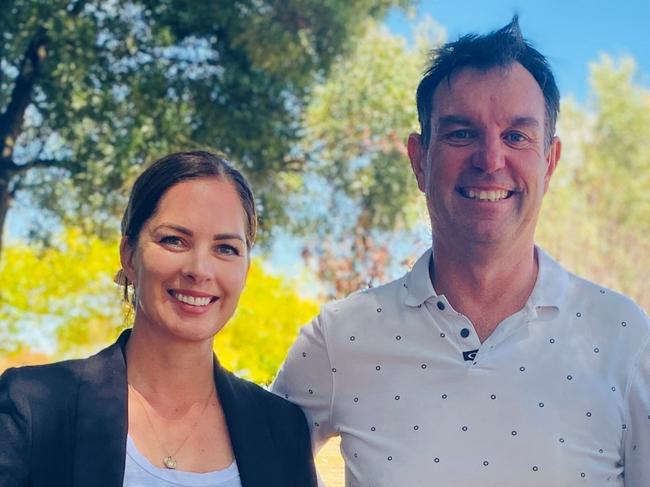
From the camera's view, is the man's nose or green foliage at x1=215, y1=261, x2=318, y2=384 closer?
the man's nose

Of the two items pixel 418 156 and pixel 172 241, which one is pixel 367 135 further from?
pixel 172 241

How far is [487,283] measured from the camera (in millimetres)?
2557

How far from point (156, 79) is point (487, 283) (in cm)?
783

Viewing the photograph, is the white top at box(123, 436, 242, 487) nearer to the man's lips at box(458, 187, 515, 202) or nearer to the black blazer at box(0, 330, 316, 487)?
the black blazer at box(0, 330, 316, 487)

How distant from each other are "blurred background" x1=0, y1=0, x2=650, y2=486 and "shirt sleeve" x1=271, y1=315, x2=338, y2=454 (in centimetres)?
496

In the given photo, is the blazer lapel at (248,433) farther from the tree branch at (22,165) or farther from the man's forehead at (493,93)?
the tree branch at (22,165)

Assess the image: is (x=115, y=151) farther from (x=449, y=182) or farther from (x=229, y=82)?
(x=449, y=182)

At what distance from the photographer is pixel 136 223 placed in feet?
8.29

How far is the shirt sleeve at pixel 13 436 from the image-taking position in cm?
220

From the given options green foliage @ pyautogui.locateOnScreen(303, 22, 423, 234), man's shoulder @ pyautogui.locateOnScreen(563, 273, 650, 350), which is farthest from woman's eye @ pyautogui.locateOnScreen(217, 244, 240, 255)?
green foliage @ pyautogui.locateOnScreen(303, 22, 423, 234)

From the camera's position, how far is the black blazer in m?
2.25

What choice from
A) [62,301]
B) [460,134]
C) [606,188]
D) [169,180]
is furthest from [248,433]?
[606,188]

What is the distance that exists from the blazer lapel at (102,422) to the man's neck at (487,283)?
93 cm

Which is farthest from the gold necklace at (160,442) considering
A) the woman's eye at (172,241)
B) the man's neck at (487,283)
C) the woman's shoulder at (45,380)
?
the man's neck at (487,283)
